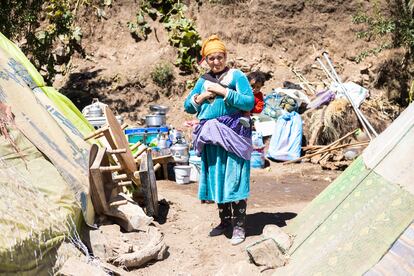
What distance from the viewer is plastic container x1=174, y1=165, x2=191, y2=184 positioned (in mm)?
7297

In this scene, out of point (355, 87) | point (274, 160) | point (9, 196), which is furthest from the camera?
point (355, 87)

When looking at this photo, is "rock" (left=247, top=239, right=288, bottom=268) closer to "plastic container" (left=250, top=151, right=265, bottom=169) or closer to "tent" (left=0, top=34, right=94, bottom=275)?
"tent" (left=0, top=34, right=94, bottom=275)

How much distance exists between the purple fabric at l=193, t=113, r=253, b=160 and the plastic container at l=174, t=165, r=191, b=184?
9.73 ft

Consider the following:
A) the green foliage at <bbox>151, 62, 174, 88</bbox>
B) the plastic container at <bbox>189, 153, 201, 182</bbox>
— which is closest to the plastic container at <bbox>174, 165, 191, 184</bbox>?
the plastic container at <bbox>189, 153, 201, 182</bbox>

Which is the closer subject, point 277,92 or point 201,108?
point 201,108

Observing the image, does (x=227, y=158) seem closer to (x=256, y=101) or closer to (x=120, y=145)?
(x=256, y=101)

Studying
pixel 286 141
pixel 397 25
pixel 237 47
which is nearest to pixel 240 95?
pixel 286 141

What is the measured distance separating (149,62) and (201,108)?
28.1ft

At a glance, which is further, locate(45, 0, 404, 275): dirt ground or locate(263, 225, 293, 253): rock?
locate(45, 0, 404, 275): dirt ground

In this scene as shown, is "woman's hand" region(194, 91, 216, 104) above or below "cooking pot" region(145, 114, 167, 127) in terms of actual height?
above

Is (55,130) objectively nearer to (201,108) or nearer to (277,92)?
(201,108)

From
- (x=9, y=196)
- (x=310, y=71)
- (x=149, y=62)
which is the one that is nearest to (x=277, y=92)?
(x=310, y=71)

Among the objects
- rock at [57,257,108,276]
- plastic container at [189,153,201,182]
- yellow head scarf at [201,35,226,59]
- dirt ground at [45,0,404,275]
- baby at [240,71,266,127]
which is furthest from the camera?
dirt ground at [45,0,404,275]

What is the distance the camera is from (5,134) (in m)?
4.13
